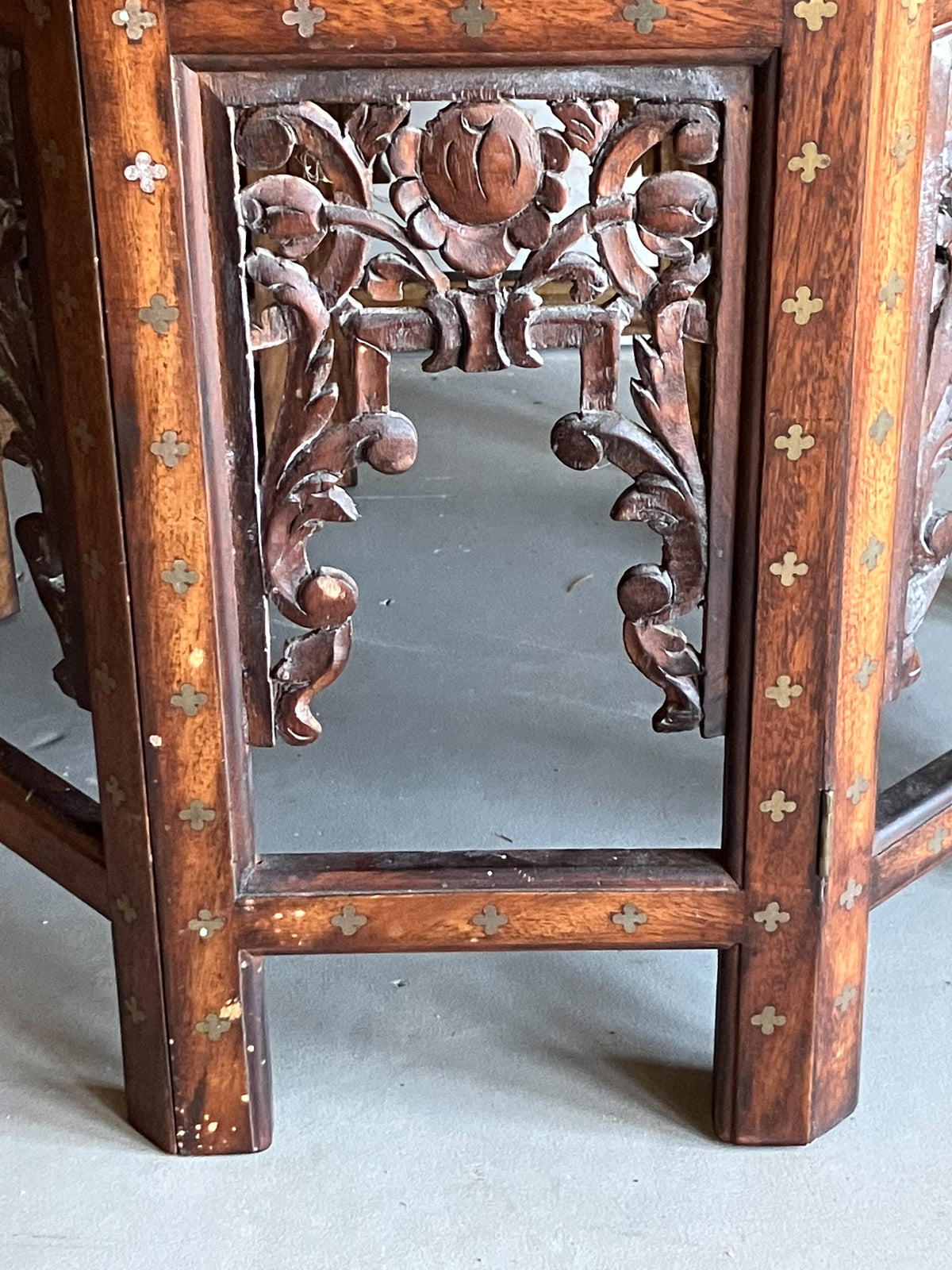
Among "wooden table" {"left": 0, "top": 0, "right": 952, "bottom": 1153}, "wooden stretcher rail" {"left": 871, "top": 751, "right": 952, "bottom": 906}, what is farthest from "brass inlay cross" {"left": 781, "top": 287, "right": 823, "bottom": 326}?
"wooden stretcher rail" {"left": 871, "top": 751, "right": 952, "bottom": 906}

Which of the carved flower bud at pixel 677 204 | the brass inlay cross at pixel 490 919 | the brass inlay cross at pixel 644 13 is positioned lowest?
the brass inlay cross at pixel 490 919

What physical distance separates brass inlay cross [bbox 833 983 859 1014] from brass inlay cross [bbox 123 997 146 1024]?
1.84 feet

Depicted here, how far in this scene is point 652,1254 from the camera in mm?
1220

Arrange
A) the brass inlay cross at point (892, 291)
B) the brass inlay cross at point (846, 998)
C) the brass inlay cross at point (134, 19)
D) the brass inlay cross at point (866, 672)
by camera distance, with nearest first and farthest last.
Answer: the brass inlay cross at point (134, 19), the brass inlay cross at point (892, 291), the brass inlay cross at point (866, 672), the brass inlay cross at point (846, 998)

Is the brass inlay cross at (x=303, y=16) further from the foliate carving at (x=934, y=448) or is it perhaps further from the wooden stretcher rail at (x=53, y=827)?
the wooden stretcher rail at (x=53, y=827)

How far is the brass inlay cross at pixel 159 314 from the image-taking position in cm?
104

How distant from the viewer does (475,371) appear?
1097mm

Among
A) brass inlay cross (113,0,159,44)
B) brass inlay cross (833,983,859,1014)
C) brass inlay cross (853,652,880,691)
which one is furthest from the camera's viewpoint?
brass inlay cross (833,983,859,1014)

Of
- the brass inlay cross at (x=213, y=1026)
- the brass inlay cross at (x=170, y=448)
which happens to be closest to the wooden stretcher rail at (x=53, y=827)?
the brass inlay cross at (x=213, y=1026)

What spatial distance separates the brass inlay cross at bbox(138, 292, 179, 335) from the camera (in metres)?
1.04

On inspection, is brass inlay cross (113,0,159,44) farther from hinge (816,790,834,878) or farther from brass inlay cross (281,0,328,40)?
hinge (816,790,834,878)

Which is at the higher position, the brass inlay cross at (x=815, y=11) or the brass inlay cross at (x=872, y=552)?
the brass inlay cross at (x=815, y=11)

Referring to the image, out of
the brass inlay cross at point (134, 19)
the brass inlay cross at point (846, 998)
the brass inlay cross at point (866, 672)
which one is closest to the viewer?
the brass inlay cross at point (134, 19)

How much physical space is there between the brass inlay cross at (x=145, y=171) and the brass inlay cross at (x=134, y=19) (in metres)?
0.07
